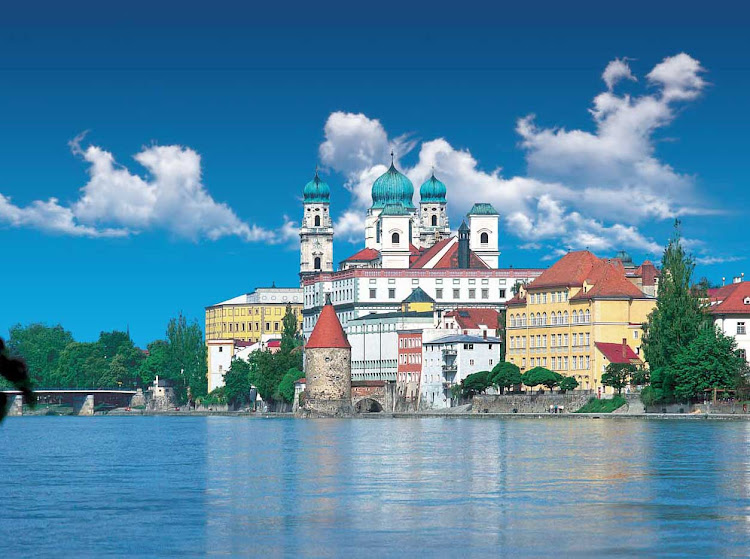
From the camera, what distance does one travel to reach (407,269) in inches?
6127

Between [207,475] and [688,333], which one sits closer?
[207,475]

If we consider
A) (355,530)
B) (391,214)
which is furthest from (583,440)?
(391,214)

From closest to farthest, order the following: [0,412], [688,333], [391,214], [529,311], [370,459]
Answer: [0,412], [370,459], [688,333], [529,311], [391,214]

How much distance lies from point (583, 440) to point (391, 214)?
332 feet

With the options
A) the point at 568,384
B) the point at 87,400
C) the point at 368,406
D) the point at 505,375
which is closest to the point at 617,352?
the point at 568,384

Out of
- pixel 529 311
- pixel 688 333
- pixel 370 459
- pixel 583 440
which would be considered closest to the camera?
pixel 370 459

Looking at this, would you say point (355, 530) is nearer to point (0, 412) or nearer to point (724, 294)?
point (0, 412)

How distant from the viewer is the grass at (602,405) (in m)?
97.2

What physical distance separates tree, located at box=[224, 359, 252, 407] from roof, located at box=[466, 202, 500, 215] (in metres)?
32.1

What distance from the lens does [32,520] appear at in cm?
3453

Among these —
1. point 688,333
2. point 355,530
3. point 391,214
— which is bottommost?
point 355,530

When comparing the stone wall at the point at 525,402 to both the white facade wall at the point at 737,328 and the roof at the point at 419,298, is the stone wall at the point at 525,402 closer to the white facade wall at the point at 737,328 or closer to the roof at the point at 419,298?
the white facade wall at the point at 737,328

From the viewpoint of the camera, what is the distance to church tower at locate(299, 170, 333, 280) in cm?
18925

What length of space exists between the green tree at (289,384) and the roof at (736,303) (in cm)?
3945
